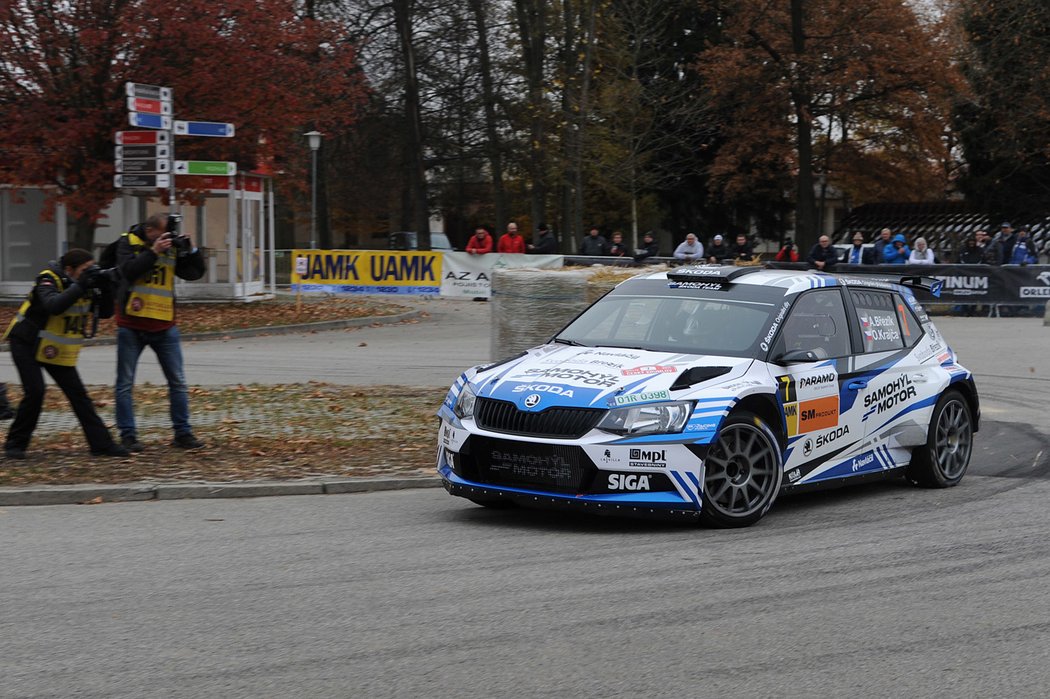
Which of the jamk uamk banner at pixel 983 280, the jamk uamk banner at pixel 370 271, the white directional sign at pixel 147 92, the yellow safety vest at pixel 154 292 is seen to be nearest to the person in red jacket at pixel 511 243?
the jamk uamk banner at pixel 370 271

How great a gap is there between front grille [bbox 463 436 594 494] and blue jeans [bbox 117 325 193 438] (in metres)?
3.58

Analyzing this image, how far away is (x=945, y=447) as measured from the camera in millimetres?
10086

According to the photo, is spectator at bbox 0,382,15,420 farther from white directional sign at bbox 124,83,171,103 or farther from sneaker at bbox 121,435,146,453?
white directional sign at bbox 124,83,171,103

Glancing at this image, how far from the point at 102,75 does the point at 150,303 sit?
18.6 metres

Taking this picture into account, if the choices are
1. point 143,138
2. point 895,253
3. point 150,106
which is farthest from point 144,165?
point 895,253

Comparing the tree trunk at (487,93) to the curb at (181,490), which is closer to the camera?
the curb at (181,490)

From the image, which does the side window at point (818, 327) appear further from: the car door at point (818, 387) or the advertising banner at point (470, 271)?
the advertising banner at point (470, 271)

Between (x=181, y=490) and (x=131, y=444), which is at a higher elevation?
(x=131, y=444)

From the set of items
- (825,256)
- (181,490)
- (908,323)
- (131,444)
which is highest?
(825,256)

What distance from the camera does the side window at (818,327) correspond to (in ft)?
29.6

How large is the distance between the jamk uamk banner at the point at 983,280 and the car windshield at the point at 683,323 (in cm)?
2071

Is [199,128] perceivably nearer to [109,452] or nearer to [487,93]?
[109,452]

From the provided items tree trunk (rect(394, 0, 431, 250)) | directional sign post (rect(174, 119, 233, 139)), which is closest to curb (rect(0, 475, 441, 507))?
directional sign post (rect(174, 119, 233, 139))

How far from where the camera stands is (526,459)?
7.98 meters
